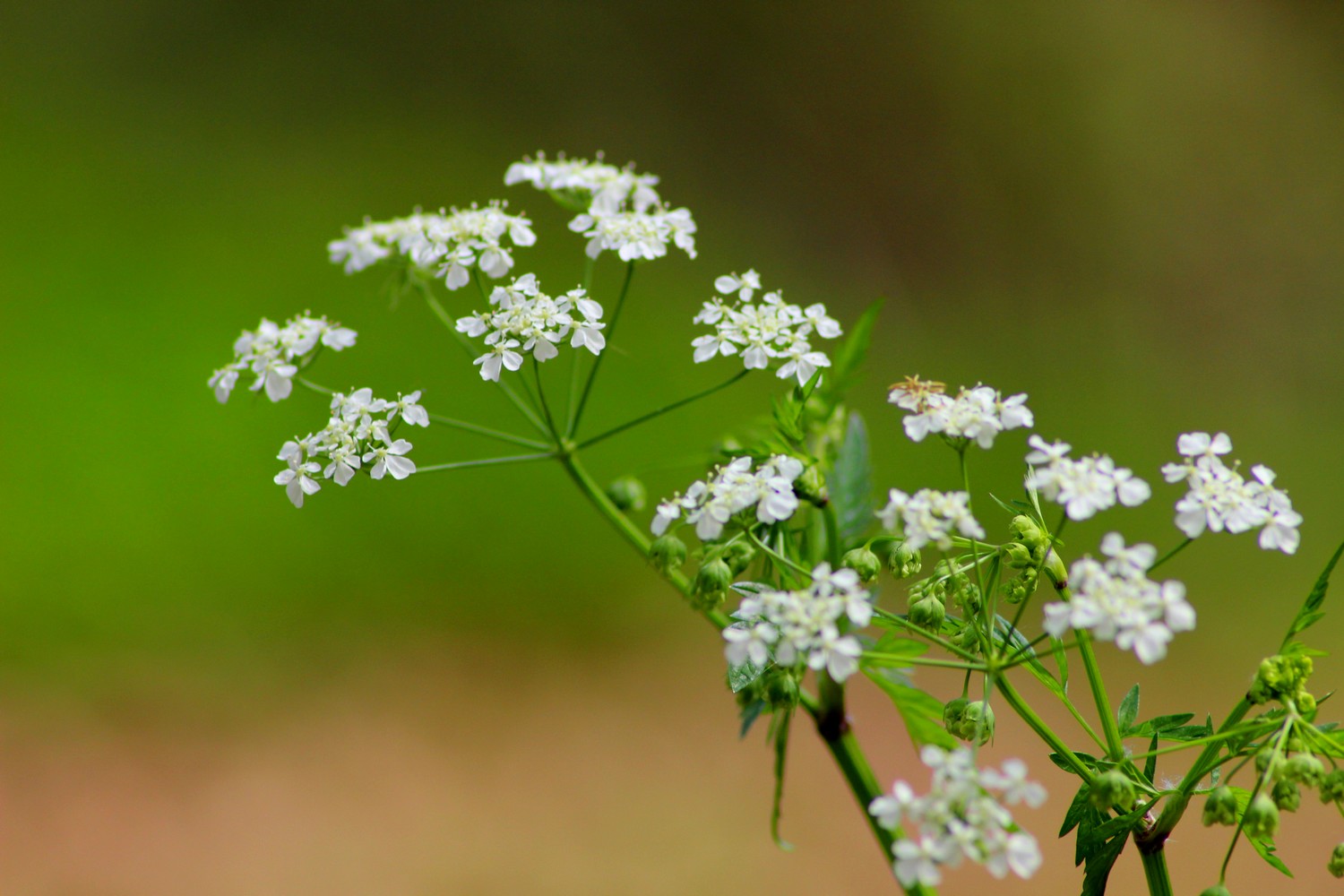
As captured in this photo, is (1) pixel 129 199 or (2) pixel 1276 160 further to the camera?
(2) pixel 1276 160

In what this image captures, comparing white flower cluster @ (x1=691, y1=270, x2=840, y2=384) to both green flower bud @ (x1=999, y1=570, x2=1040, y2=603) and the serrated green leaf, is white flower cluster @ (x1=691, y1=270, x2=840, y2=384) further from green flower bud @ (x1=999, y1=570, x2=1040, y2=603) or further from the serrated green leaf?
the serrated green leaf

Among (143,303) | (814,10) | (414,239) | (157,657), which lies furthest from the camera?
(814,10)

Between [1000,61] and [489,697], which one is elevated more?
[1000,61]

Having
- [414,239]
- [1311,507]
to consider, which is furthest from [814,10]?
[414,239]

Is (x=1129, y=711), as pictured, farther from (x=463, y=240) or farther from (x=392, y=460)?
(x=463, y=240)

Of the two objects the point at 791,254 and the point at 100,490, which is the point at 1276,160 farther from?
the point at 100,490

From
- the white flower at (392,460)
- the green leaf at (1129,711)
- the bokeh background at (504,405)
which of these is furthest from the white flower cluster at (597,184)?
the bokeh background at (504,405)

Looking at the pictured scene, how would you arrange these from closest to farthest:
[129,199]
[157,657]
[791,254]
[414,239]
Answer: [414,239] → [157,657] → [129,199] → [791,254]
